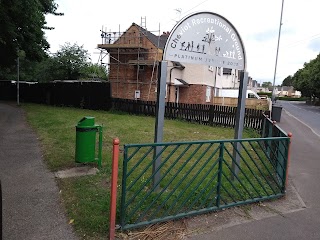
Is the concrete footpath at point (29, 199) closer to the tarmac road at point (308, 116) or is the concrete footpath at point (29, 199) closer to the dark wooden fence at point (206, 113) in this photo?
the dark wooden fence at point (206, 113)

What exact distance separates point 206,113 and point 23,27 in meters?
10.5

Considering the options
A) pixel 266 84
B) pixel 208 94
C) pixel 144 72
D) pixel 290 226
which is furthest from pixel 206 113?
pixel 266 84

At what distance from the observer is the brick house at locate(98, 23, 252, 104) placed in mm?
22609

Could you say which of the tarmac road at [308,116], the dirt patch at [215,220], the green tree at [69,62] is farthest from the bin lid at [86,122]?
the green tree at [69,62]

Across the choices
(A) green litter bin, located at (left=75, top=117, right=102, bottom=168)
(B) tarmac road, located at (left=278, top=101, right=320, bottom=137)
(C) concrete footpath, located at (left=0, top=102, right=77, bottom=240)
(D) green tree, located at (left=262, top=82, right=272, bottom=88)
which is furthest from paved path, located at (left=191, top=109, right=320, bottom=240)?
(D) green tree, located at (left=262, top=82, right=272, bottom=88)

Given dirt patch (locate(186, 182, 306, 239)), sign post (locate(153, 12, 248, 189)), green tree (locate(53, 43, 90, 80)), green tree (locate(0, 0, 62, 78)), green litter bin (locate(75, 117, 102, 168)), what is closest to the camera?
dirt patch (locate(186, 182, 306, 239))

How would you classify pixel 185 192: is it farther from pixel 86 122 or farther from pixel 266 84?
pixel 266 84

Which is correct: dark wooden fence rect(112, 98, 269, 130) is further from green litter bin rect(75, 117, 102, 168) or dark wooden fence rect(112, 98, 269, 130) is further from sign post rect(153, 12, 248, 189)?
green litter bin rect(75, 117, 102, 168)

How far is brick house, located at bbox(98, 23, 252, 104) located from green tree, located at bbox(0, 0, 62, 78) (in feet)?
19.4

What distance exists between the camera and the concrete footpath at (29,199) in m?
3.36

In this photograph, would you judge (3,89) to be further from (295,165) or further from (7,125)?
(295,165)

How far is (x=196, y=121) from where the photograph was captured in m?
15.5

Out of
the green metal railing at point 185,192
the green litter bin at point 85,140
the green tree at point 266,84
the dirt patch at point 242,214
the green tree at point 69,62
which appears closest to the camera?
the green metal railing at point 185,192

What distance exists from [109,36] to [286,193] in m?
21.7
